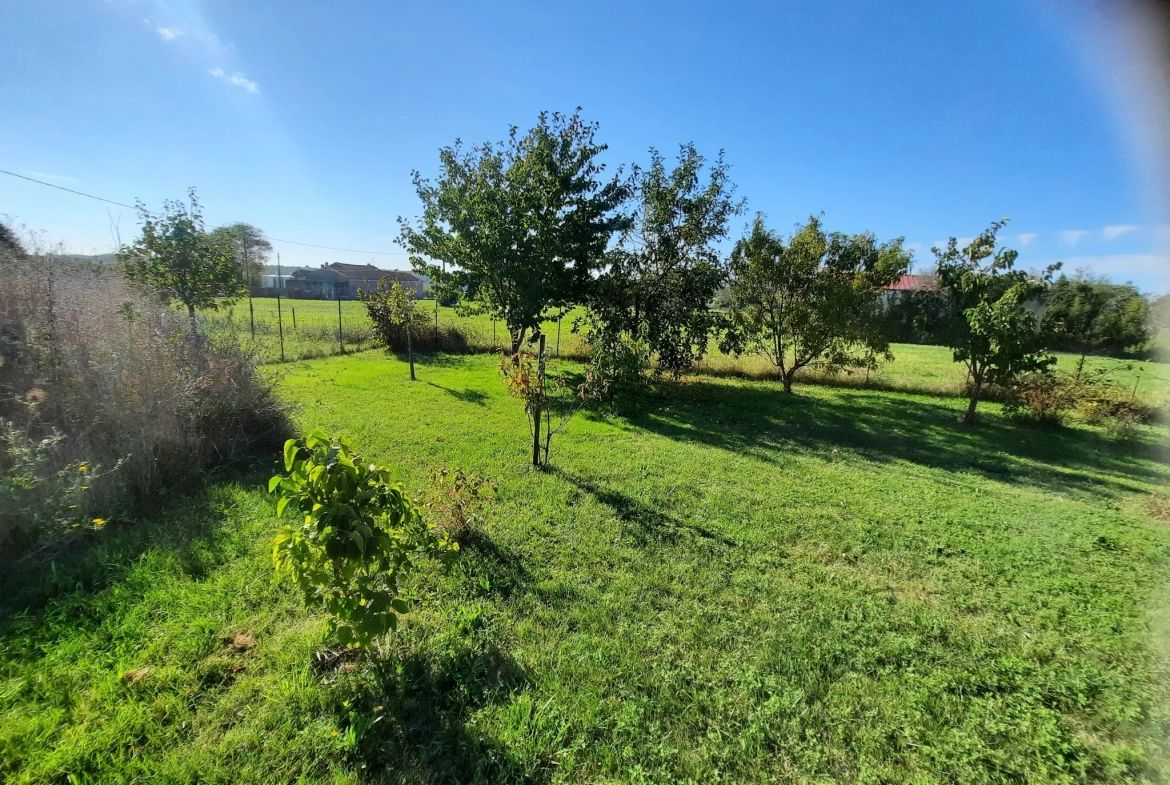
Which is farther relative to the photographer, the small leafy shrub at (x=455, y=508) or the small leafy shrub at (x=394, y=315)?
the small leafy shrub at (x=394, y=315)

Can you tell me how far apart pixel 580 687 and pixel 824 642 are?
1539 mm

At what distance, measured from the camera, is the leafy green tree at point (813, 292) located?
10.5 metres

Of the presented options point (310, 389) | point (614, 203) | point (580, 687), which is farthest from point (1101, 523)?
point (310, 389)

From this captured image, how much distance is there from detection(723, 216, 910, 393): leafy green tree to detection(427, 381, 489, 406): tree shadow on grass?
6315mm

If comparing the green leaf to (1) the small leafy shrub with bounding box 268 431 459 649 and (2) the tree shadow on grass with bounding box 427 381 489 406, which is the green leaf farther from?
(2) the tree shadow on grass with bounding box 427 381 489 406

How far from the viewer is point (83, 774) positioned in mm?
1750

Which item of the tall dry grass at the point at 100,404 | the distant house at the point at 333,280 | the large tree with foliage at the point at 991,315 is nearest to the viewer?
the tall dry grass at the point at 100,404

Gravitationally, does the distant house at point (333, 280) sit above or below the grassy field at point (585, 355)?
above

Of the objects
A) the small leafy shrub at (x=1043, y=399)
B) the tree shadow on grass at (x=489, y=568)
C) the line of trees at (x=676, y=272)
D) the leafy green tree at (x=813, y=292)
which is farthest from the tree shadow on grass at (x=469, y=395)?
the small leafy shrub at (x=1043, y=399)

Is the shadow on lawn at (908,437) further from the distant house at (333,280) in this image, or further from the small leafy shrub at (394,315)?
the distant house at (333,280)

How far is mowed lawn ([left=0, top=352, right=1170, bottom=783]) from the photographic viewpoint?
1.96 meters

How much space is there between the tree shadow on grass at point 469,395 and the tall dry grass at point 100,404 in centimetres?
340

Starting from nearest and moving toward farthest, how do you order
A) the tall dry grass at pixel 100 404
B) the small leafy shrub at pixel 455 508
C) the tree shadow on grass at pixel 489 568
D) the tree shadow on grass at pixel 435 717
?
the tree shadow on grass at pixel 435 717
the tree shadow on grass at pixel 489 568
the tall dry grass at pixel 100 404
the small leafy shrub at pixel 455 508

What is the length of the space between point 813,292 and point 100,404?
12129 mm
